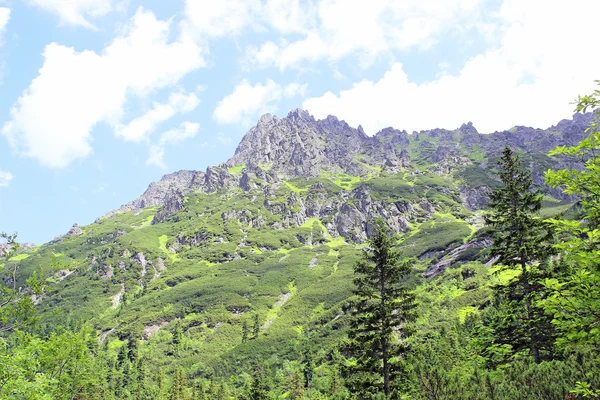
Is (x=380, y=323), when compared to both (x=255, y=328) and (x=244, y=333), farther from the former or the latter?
(x=255, y=328)

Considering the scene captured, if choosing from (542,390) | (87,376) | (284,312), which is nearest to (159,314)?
(284,312)

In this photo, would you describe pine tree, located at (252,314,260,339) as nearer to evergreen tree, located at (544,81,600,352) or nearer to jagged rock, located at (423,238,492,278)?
jagged rock, located at (423,238,492,278)

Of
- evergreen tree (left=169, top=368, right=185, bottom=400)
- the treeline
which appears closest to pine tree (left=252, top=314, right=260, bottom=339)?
evergreen tree (left=169, top=368, right=185, bottom=400)

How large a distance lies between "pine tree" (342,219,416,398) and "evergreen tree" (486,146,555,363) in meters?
5.57

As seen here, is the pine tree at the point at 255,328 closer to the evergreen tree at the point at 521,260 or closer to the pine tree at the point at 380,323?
the pine tree at the point at 380,323

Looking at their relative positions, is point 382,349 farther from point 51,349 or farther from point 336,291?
point 336,291

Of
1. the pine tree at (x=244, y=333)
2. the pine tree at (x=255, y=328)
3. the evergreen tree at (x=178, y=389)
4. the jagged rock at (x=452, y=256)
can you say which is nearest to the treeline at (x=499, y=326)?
the evergreen tree at (x=178, y=389)

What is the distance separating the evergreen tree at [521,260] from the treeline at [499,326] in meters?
0.07

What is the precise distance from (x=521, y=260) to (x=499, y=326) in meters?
4.36

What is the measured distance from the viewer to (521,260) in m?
22.2

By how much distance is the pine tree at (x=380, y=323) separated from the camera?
22.7 metres

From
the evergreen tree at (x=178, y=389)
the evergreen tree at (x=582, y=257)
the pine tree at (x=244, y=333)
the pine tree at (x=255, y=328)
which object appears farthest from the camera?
the pine tree at (x=255, y=328)

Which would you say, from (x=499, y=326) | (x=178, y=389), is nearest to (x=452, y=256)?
(x=178, y=389)

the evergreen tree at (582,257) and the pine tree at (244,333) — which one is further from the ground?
the evergreen tree at (582,257)
